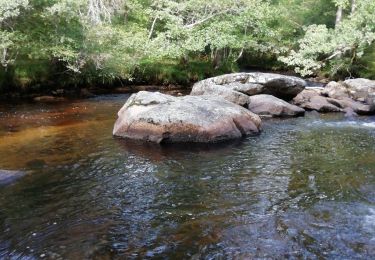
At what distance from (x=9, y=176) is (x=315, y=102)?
49.7 ft

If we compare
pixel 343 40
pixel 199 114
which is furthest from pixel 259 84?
pixel 343 40

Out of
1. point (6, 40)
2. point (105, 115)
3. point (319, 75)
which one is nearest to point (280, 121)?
point (105, 115)

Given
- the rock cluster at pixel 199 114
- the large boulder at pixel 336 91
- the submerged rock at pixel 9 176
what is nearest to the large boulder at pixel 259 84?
the rock cluster at pixel 199 114

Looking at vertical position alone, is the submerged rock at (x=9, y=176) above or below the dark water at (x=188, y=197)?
above

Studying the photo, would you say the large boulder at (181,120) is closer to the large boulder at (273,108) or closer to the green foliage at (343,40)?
the large boulder at (273,108)

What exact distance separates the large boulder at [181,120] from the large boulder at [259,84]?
17.6 ft

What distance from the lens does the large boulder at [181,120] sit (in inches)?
547

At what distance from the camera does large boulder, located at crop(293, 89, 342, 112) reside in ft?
66.7

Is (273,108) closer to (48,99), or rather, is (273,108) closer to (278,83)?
(278,83)

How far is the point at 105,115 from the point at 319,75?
1958 centimetres

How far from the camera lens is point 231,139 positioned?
47.1 feet

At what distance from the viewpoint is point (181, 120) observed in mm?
13883

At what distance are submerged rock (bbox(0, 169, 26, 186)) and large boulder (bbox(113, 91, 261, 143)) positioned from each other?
4632mm

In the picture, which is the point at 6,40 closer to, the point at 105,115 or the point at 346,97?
the point at 105,115
